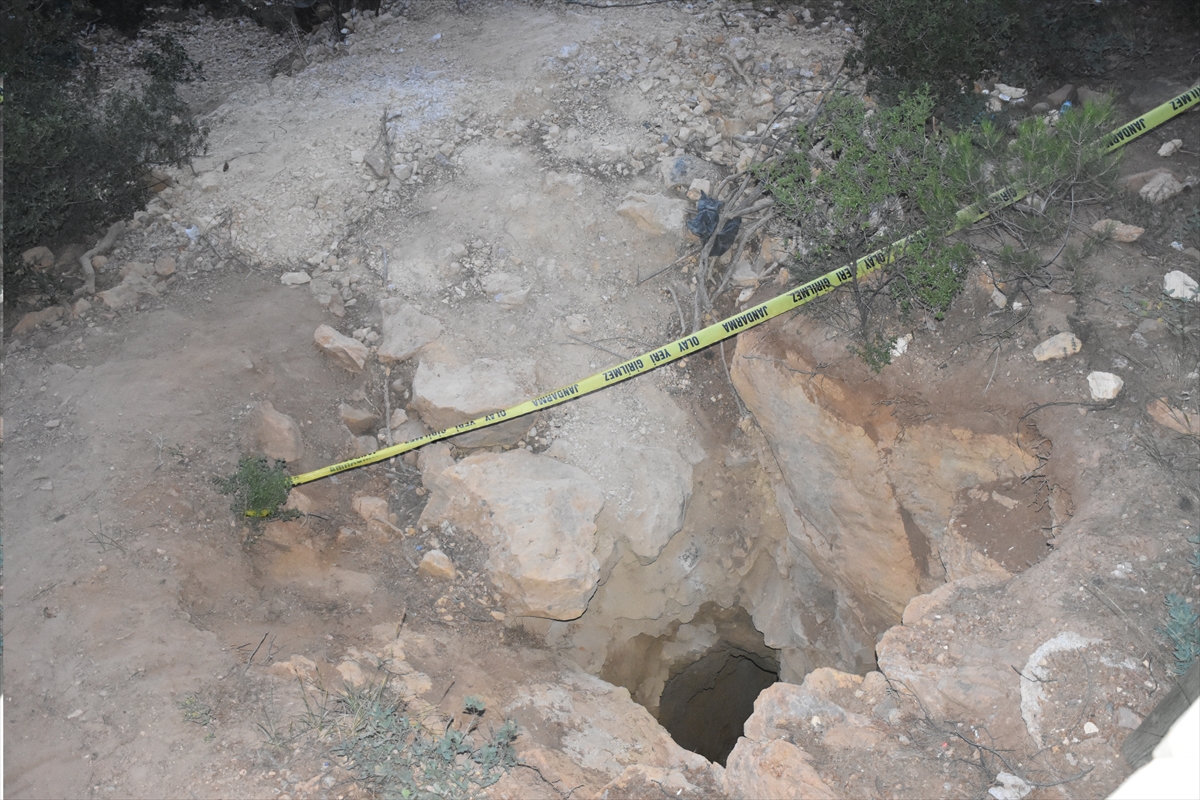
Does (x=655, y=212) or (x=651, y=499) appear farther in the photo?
(x=655, y=212)

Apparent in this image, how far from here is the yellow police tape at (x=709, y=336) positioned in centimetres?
484

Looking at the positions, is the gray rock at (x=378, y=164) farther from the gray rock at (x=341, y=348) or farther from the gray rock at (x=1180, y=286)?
the gray rock at (x=1180, y=286)

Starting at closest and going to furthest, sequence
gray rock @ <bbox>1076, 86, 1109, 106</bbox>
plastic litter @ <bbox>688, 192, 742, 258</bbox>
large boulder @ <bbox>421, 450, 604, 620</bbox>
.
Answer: large boulder @ <bbox>421, 450, 604, 620</bbox> → gray rock @ <bbox>1076, 86, 1109, 106</bbox> → plastic litter @ <bbox>688, 192, 742, 258</bbox>

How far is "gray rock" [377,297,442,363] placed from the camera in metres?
5.60

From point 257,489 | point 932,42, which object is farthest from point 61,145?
point 932,42

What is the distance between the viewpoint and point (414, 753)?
11.8ft

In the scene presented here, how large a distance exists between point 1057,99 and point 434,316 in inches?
185

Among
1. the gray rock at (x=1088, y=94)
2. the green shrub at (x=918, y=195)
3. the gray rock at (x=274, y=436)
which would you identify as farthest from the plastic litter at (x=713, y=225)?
the gray rock at (x=274, y=436)

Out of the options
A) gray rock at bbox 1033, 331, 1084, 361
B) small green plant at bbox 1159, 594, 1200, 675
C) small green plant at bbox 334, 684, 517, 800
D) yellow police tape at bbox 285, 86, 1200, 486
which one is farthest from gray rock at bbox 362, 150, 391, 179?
A: small green plant at bbox 1159, 594, 1200, 675

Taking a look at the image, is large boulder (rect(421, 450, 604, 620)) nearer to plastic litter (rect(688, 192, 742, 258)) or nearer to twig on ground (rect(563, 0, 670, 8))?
plastic litter (rect(688, 192, 742, 258))

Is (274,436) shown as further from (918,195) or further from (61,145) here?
(918,195)

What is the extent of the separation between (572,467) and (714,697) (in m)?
3.05

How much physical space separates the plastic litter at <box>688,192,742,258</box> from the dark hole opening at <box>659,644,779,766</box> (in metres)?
3.26

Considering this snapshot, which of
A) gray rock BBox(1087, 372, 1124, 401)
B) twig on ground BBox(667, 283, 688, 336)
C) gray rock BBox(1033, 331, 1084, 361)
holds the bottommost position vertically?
twig on ground BBox(667, 283, 688, 336)
